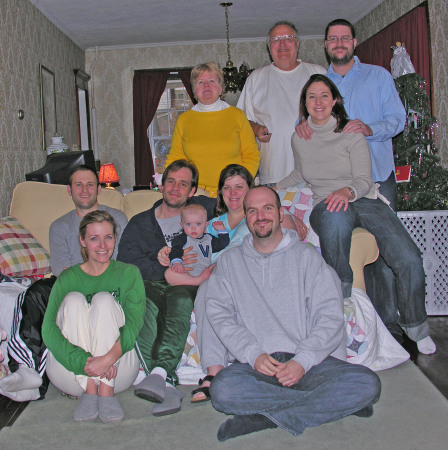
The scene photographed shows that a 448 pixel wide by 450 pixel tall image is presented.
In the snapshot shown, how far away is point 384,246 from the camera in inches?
113

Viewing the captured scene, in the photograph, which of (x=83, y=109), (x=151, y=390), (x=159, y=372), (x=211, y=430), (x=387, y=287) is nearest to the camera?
(x=211, y=430)

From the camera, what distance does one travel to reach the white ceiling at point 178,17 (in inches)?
242

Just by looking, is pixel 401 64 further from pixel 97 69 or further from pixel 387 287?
pixel 97 69

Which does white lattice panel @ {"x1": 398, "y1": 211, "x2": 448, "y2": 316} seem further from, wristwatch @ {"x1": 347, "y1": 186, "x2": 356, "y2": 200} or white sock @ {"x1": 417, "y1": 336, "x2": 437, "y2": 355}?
wristwatch @ {"x1": 347, "y1": 186, "x2": 356, "y2": 200}

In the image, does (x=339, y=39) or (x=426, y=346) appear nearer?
(x=426, y=346)

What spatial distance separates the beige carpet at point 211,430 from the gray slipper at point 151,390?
0.27ft

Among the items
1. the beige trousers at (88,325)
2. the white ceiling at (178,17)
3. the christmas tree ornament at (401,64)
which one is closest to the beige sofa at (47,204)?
the beige trousers at (88,325)

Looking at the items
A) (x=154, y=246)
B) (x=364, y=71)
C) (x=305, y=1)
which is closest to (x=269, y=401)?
(x=154, y=246)

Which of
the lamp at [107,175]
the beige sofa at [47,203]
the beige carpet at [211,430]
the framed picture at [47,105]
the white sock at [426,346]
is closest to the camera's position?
the beige carpet at [211,430]

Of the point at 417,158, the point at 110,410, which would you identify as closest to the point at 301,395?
the point at 110,410

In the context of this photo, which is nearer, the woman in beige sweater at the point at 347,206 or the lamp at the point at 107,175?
the woman in beige sweater at the point at 347,206

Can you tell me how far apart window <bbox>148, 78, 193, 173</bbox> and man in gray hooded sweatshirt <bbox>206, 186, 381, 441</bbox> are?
20.6ft

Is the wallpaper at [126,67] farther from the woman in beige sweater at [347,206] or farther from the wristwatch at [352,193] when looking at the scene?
the wristwatch at [352,193]

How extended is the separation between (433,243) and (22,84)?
3974 millimetres
